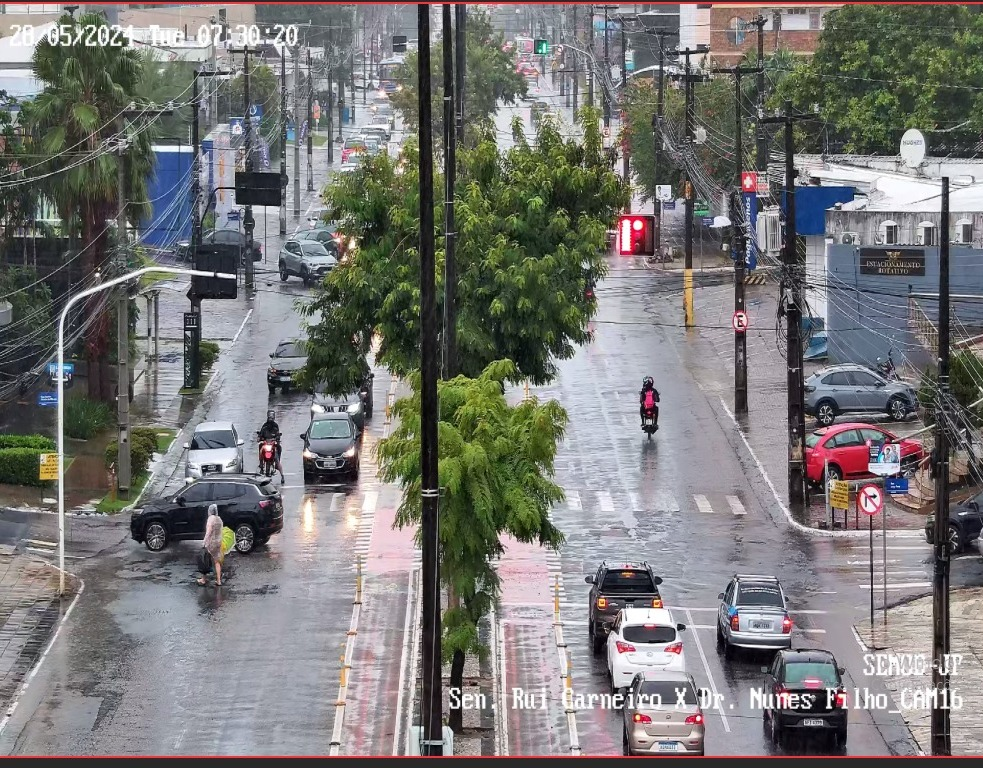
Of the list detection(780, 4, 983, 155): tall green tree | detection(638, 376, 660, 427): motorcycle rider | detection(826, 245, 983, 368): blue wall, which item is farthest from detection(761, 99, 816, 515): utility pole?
detection(780, 4, 983, 155): tall green tree

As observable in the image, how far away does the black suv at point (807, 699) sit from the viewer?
103ft

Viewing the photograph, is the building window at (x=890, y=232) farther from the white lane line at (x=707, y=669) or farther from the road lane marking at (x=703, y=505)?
the white lane line at (x=707, y=669)

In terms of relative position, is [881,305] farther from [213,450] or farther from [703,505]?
[213,450]

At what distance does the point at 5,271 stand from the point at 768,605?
32.5m

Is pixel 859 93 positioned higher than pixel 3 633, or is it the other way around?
pixel 859 93

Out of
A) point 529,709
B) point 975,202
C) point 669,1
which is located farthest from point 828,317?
point 669,1

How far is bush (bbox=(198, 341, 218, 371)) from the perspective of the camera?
6450cm

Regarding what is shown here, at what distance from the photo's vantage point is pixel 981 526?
44.4 metres

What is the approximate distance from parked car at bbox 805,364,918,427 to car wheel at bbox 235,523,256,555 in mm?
19850

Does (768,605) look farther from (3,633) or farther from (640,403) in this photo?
(640,403)

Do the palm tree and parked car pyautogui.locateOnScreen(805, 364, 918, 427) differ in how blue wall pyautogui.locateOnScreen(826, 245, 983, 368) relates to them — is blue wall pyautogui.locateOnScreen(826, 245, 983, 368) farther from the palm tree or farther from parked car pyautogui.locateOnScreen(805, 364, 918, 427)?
the palm tree

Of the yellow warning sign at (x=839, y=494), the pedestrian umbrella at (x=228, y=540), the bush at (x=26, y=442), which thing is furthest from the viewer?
the bush at (x=26, y=442)

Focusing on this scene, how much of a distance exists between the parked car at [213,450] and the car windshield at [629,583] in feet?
49.7

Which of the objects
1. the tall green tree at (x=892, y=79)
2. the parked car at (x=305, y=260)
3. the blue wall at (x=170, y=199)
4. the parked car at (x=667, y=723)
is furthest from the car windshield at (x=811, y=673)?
the tall green tree at (x=892, y=79)
